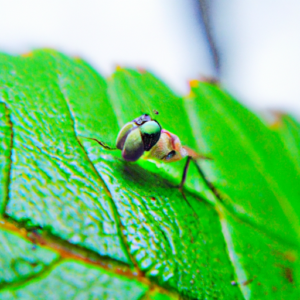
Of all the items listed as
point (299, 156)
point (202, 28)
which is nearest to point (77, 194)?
point (299, 156)

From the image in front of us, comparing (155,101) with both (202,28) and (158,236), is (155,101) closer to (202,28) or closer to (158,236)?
(158,236)

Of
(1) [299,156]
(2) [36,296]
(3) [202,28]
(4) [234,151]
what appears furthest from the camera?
(3) [202,28]

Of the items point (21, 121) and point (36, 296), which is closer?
point (36, 296)

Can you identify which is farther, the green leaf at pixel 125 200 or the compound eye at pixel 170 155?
the compound eye at pixel 170 155

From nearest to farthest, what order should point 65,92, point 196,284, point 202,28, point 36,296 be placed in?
point 36,296, point 196,284, point 65,92, point 202,28

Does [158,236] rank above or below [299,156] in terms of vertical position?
below

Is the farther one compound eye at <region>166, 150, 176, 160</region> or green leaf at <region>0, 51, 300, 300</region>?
compound eye at <region>166, 150, 176, 160</region>

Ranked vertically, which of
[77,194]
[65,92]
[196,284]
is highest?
[65,92]
